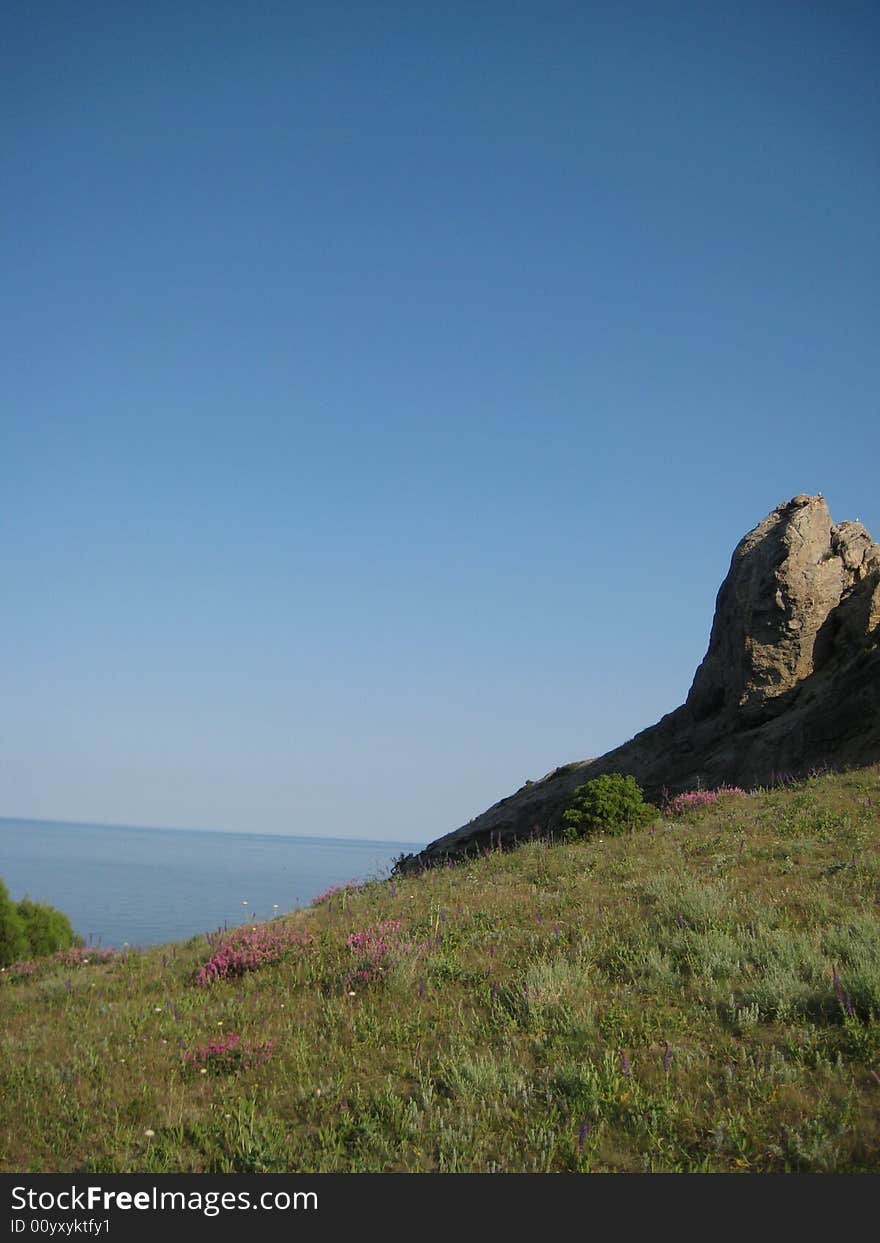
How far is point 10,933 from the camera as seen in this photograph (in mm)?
24016

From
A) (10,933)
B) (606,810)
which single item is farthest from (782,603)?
(10,933)

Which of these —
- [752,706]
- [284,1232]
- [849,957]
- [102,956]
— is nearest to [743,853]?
[849,957]

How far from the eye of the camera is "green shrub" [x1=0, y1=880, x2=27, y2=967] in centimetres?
2355

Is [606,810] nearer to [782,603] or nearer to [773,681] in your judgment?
[773,681]

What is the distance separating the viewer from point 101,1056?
739 centimetres

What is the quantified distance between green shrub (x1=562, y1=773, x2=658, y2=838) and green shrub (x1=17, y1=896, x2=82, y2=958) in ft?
61.9

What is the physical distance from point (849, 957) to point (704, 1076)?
2548 mm

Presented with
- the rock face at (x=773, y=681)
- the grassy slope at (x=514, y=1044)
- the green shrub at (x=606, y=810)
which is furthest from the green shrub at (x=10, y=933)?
the green shrub at (x=606, y=810)

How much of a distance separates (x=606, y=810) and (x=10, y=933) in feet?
66.1

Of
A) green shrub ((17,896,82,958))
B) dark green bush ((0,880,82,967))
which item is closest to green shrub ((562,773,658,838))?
dark green bush ((0,880,82,967))

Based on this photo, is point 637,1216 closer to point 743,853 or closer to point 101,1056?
point 101,1056

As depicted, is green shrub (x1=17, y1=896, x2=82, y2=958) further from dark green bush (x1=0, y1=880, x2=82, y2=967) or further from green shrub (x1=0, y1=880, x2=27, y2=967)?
green shrub (x1=0, y1=880, x2=27, y2=967)

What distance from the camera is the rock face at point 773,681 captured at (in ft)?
76.0

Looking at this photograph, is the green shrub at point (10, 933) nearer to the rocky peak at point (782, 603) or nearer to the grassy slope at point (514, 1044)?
the grassy slope at point (514, 1044)
